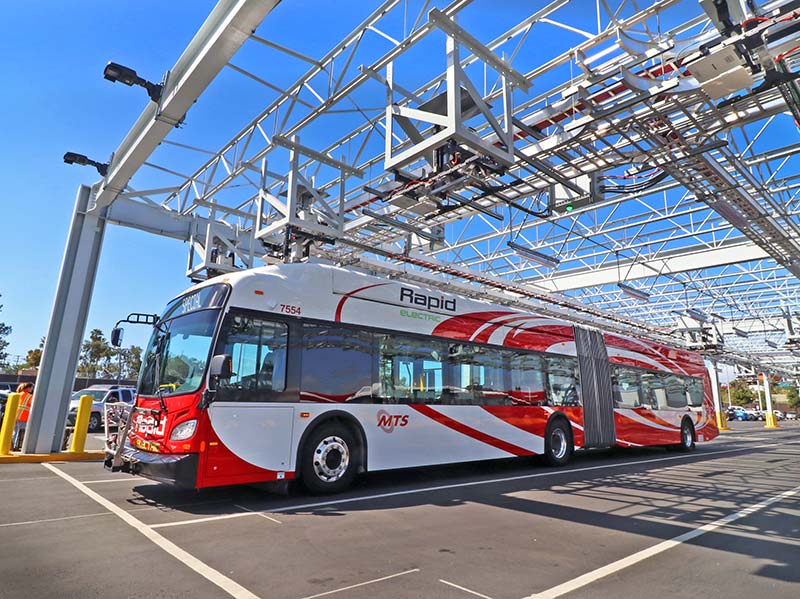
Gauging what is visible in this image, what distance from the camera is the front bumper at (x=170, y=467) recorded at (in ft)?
19.1

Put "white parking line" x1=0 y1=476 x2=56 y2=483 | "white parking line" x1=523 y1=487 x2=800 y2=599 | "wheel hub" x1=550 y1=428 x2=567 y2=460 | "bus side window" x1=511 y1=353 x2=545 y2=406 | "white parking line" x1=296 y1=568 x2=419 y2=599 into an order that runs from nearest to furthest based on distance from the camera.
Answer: "white parking line" x1=296 y1=568 x2=419 y2=599
"white parking line" x1=523 y1=487 x2=800 y2=599
"white parking line" x1=0 y1=476 x2=56 y2=483
"bus side window" x1=511 y1=353 x2=545 y2=406
"wheel hub" x1=550 y1=428 x2=567 y2=460

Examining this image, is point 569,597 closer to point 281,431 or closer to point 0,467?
point 281,431

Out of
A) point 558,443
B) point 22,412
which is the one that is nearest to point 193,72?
point 22,412

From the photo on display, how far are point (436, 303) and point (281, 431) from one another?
4098 millimetres

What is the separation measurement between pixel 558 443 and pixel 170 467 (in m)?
8.77

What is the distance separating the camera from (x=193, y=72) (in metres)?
6.86

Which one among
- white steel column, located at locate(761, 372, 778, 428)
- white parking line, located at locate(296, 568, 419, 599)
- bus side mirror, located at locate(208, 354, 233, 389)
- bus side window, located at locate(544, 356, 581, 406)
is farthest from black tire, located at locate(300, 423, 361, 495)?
white steel column, located at locate(761, 372, 778, 428)

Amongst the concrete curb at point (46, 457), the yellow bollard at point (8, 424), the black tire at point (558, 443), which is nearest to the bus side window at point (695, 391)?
the black tire at point (558, 443)

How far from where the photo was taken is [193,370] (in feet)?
21.2

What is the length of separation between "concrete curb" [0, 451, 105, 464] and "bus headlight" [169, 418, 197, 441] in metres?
6.32

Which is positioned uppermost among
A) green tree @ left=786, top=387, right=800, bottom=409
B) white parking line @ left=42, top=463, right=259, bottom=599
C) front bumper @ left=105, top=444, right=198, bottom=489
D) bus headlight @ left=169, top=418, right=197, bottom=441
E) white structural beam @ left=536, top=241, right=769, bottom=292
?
white structural beam @ left=536, top=241, right=769, bottom=292

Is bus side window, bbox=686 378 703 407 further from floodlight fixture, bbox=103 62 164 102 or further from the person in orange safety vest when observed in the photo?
the person in orange safety vest

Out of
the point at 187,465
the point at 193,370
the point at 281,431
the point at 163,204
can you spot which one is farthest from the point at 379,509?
the point at 163,204

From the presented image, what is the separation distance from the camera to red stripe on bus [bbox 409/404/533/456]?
8742 mm
